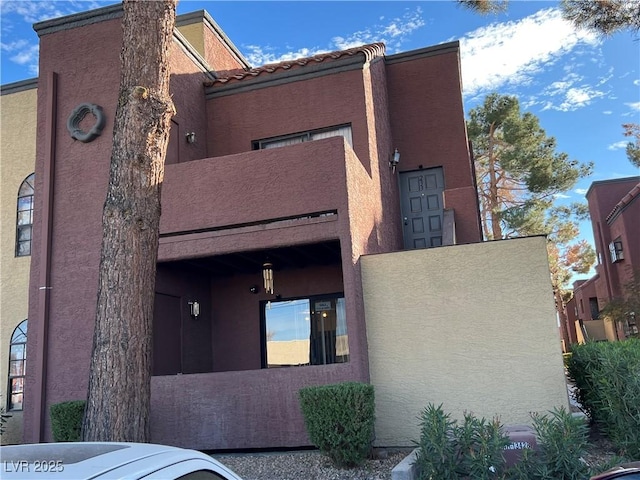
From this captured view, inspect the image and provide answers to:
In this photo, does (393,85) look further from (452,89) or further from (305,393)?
(305,393)

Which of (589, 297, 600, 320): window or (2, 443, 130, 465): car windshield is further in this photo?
(589, 297, 600, 320): window

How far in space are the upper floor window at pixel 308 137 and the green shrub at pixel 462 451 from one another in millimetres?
6438

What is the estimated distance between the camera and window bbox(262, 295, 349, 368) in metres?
11.0

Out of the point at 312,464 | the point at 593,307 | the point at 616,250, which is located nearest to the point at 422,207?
the point at 312,464

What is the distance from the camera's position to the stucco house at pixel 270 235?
8.45 metres

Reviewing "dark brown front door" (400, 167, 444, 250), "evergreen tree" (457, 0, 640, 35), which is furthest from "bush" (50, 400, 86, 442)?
"evergreen tree" (457, 0, 640, 35)

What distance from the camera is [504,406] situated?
8.24 m

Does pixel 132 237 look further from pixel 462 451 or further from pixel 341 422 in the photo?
pixel 462 451

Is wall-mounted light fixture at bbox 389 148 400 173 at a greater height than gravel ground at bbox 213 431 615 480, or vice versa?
wall-mounted light fixture at bbox 389 148 400 173

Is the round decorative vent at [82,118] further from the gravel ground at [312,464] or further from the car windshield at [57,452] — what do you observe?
the car windshield at [57,452]

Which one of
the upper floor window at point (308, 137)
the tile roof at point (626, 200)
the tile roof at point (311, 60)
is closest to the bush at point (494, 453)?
the upper floor window at point (308, 137)

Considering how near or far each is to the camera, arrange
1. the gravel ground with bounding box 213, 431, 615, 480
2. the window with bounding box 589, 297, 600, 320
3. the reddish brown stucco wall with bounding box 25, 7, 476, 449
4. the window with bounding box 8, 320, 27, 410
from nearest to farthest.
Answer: the gravel ground with bounding box 213, 431, 615, 480 < the reddish brown stucco wall with bounding box 25, 7, 476, 449 < the window with bounding box 8, 320, 27, 410 < the window with bounding box 589, 297, 600, 320

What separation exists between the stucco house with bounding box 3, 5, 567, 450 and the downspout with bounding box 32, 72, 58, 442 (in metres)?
0.03

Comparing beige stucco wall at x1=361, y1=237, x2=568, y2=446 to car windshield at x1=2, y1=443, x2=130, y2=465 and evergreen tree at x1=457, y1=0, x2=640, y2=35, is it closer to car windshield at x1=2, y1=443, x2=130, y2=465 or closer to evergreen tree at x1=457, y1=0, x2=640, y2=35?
evergreen tree at x1=457, y1=0, x2=640, y2=35
